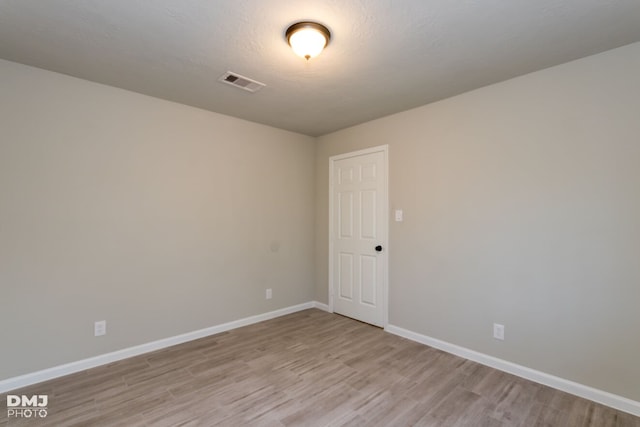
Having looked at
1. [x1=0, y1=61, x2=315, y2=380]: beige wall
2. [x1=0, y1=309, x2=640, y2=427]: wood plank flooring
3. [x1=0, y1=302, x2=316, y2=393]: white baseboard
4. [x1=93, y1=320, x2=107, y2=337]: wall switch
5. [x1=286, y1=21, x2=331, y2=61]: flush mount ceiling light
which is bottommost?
[x1=0, y1=309, x2=640, y2=427]: wood plank flooring

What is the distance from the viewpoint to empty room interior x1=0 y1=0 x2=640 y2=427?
6.47 ft

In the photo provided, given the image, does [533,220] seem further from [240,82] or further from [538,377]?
[240,82]

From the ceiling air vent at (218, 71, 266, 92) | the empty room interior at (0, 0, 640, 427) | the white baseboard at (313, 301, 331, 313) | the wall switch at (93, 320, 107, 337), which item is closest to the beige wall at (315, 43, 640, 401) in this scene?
the empty room interior at (0, 0, 640, 427)

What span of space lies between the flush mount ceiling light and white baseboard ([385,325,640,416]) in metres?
2.91

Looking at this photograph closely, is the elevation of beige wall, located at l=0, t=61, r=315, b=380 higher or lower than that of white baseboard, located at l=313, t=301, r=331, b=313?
higher

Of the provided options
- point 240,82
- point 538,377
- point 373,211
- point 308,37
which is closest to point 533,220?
point 538,377

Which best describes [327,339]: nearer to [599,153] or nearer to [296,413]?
[296,413]

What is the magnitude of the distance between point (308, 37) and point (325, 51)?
12.0 inches

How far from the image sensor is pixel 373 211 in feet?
12.2

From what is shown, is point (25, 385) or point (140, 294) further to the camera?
point (140, 294)

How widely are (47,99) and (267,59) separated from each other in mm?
1873

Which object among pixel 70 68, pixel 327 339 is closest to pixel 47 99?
pixel 70 68

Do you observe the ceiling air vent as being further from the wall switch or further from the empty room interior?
the wall switch

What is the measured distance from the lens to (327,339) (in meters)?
3.28
